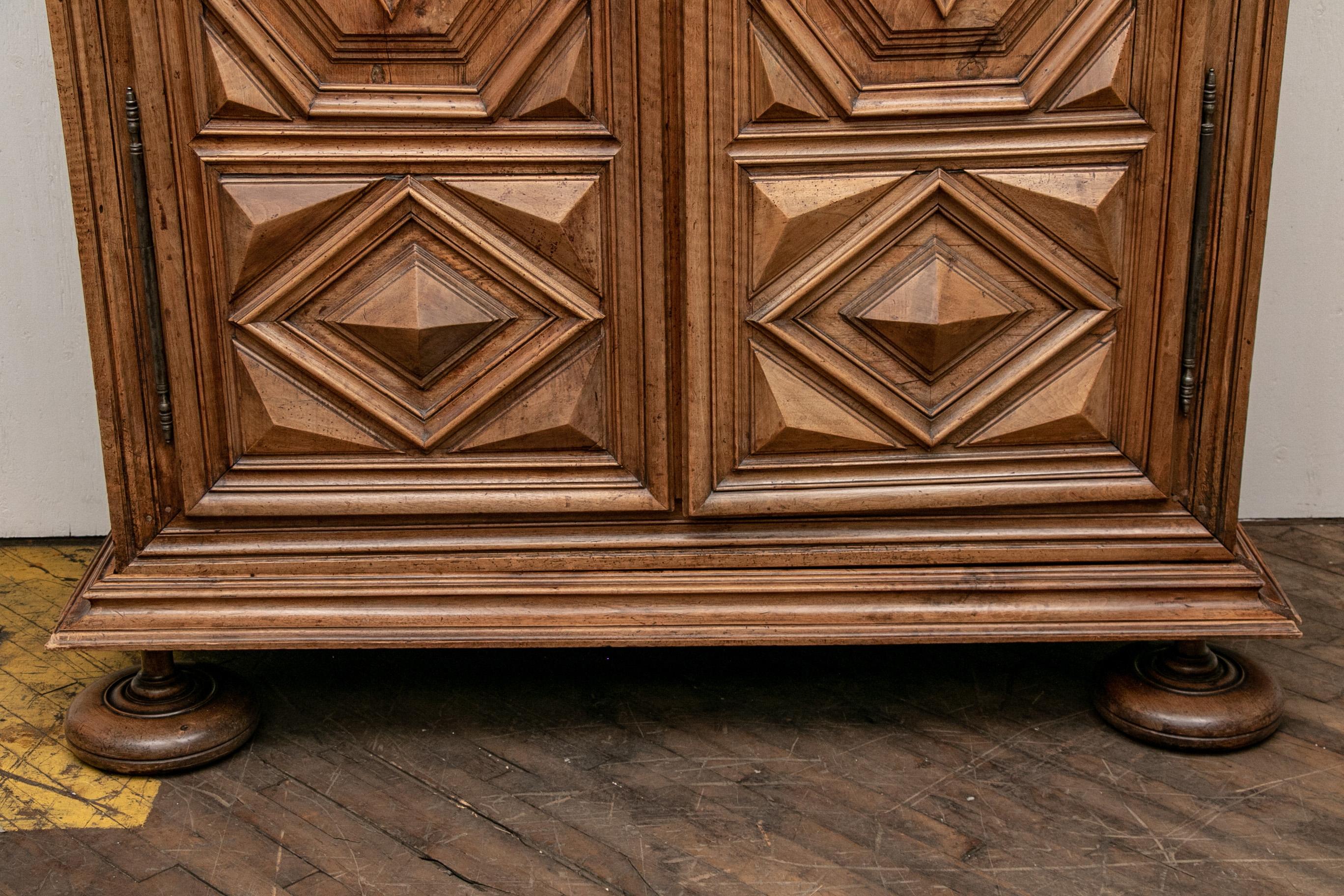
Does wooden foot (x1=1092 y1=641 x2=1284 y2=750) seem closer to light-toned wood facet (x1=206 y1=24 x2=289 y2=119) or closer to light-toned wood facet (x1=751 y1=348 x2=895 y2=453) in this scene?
light-toned wood facet (x1=751 y1=348 x2=895 y2=453)

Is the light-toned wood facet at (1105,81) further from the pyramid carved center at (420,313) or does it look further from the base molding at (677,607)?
the pyramid carved center at (420,313)

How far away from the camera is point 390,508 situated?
6.40 ft

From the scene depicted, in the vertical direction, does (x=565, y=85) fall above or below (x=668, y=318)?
above

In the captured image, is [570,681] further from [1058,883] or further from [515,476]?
[1058,883]

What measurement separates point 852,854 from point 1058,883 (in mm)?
264

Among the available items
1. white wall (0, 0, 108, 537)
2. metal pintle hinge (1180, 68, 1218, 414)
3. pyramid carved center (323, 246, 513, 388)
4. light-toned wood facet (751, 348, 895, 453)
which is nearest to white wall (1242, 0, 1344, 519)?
metal pintle hinge (1180, 68, 1218, 414)

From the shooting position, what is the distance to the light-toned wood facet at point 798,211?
6.09 feet

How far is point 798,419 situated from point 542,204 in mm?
472

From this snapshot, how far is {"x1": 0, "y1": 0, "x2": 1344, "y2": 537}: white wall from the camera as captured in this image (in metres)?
2.61

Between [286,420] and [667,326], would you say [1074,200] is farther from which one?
[286,420]

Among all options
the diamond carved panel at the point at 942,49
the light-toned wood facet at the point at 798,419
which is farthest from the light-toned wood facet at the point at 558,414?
the diamond carved panel at the point at 942,49

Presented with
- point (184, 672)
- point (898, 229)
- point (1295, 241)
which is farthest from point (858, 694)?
point (1295, 241)

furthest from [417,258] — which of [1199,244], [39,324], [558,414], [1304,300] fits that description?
[1304,300]

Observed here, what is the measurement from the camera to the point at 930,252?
1885mm
